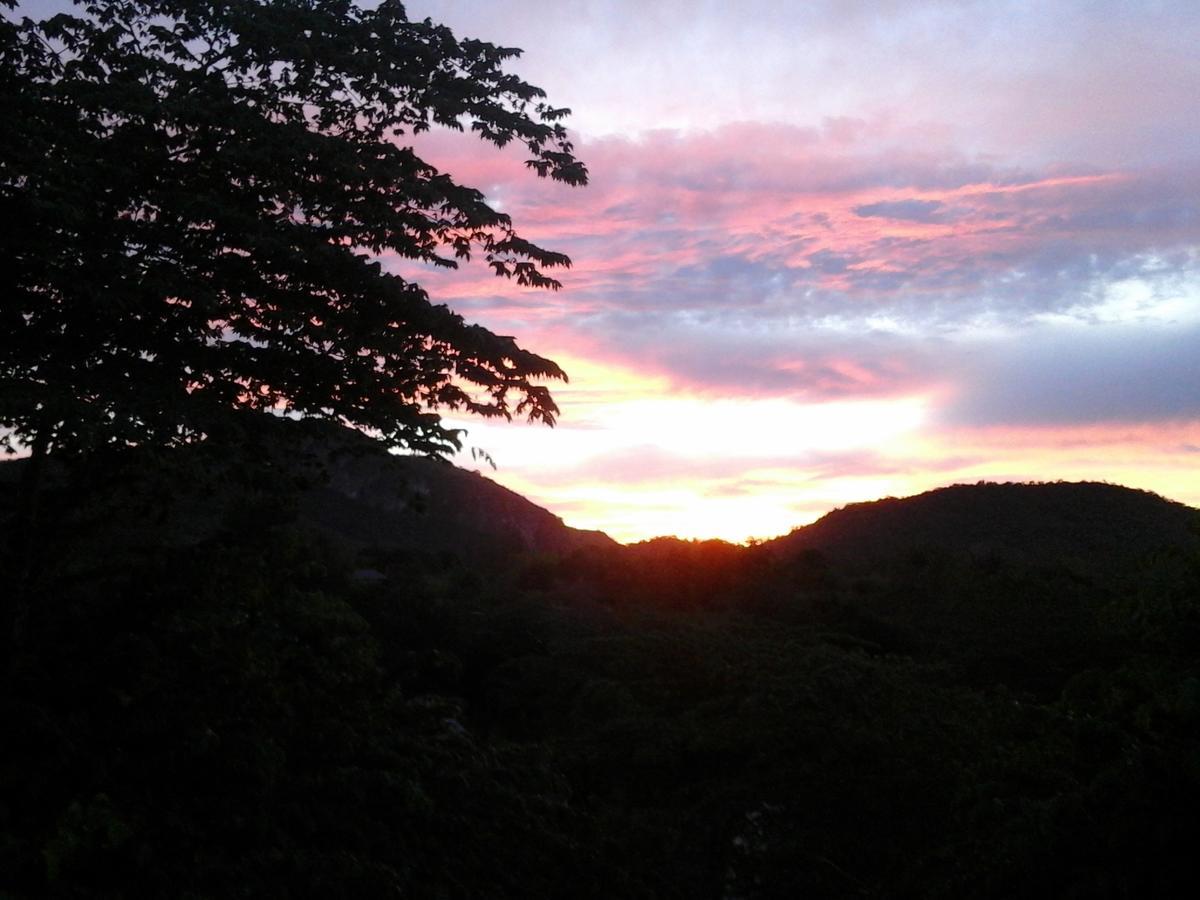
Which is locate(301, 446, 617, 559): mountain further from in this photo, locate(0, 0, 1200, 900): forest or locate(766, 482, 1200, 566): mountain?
locate(0, 0, 1200, 900): forest

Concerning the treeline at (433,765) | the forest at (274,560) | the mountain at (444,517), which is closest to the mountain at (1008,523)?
the mountain at (444,517)

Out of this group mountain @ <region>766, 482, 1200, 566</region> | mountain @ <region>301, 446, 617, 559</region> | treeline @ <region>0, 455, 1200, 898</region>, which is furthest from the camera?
mountain @ <region>301, 446, 617, 559</region>

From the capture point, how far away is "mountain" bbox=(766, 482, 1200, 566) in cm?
4938

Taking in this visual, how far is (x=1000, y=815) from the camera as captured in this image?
689 centimetres

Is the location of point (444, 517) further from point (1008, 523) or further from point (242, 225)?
point (242, 225)

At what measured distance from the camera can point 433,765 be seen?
841cm

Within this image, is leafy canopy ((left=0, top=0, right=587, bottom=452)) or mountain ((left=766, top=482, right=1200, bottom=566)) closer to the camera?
leafy canopy ((left=0, top=0, right=587, bottom=452))

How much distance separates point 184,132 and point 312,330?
64.1 inches

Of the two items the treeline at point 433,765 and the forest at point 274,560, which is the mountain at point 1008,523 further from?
the forest at point 274,560

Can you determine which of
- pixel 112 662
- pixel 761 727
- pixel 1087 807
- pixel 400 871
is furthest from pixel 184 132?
pixel 761 727

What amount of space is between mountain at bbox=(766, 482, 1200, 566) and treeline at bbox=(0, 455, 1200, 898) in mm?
34766

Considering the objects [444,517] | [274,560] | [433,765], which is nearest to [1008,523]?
[444,517]

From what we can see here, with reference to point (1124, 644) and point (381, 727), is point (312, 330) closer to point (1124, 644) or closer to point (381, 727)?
point (381, 727)

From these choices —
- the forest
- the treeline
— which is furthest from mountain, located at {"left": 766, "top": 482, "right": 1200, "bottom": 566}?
the forest
